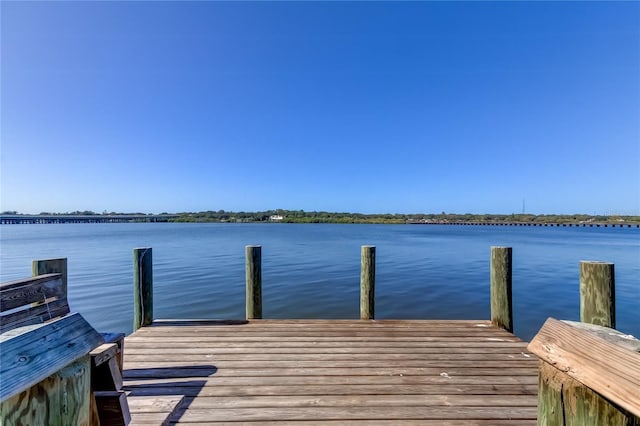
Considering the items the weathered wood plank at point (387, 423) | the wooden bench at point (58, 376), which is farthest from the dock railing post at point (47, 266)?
the wooden bench at point (58, 376)

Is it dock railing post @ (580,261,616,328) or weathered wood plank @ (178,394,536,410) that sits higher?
dock railing post @ (580,261,616,328)

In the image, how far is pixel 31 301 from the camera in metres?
2.32

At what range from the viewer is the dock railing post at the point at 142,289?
14.7 feet

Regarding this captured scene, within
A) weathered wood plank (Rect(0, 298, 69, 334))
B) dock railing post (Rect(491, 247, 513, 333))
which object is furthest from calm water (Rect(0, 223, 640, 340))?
weathered wood plank (Rect(0, 298, 69, 334))

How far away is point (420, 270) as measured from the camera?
48.8 ft

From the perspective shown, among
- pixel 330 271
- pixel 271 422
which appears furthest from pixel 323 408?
pixel 330 271

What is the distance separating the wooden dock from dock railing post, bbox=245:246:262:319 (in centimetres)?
41

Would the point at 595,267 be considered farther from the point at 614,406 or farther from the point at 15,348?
the point at 15,348

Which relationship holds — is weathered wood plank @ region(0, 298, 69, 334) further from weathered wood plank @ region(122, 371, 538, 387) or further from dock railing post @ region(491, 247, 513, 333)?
dock railing post @ region(491, 247, 513, 333)

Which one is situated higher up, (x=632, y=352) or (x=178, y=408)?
(x=632, y=352)

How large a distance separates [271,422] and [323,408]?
0.42m

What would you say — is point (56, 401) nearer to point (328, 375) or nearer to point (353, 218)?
point (328, 375)

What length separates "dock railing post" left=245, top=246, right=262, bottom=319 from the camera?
15.9 feet

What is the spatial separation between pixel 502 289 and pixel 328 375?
311 centimetres
